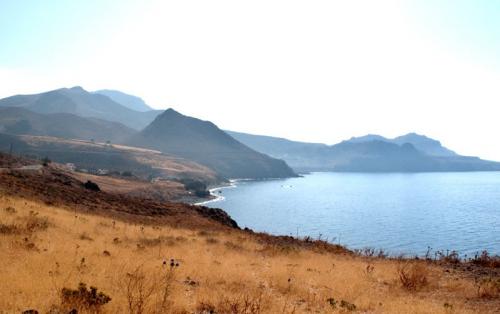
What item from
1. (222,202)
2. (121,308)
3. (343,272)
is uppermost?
(121,308)

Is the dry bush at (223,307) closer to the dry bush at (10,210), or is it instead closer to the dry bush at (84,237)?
the dry bush at (84,237)

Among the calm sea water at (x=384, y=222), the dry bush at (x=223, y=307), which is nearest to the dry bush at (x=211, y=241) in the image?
the dry bush at (x=223, y=307)

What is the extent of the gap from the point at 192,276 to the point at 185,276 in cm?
27

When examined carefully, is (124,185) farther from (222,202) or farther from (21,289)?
(21,289)

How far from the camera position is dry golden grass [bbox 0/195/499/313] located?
970cm

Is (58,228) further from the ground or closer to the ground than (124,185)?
further from the ground

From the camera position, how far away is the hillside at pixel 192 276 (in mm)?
9469

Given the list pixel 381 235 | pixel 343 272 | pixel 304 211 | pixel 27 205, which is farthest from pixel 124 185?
pixel 343 272

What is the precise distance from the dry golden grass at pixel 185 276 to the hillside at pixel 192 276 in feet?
0.14

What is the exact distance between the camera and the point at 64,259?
13.3 metres

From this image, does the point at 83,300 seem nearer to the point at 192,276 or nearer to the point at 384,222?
the point at 192,276

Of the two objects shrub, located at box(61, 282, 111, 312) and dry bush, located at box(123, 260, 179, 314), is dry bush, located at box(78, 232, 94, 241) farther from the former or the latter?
shrub, located at box(61, 282, 111, 312)

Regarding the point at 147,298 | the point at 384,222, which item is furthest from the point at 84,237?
the point at 384,222

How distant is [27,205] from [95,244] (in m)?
8.87
